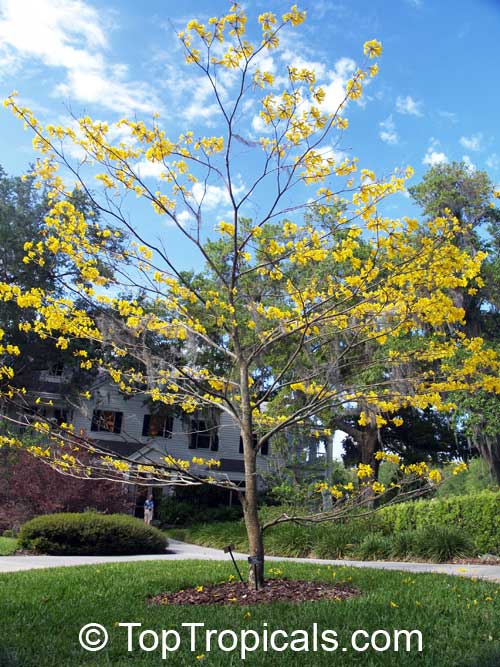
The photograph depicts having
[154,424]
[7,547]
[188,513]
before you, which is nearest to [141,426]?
[154,424]

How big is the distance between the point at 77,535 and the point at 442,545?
712 cm

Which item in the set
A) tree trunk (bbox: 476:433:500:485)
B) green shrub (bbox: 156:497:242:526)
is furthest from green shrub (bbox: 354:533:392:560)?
green shrub (bbox: 156:497:242:526)

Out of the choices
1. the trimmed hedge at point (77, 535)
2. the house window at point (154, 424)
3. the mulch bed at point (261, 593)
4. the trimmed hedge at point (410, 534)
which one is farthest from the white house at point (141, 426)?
the mulch bed at point (261, 593)

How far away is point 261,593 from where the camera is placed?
513cm

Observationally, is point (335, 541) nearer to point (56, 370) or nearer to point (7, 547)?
point (7, 547)

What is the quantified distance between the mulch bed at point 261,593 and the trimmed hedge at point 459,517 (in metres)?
6.07

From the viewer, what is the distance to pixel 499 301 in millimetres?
15797

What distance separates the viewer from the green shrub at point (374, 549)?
10.9 m

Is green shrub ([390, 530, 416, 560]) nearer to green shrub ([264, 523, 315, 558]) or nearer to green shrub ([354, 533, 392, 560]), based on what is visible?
green shrub ([354, 533, 392, 560])

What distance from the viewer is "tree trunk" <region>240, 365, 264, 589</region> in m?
5.20

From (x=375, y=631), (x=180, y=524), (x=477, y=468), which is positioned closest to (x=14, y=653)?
(x=375, y=631)

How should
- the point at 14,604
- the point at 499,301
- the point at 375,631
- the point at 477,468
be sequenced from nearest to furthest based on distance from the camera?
the point at 375,631 → the point at 14,604 → the point at 499,301 → the point at 477,468

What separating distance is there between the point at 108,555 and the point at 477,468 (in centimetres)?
3759

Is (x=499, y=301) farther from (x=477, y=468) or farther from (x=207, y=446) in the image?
(x=477, y=468)
